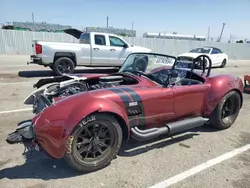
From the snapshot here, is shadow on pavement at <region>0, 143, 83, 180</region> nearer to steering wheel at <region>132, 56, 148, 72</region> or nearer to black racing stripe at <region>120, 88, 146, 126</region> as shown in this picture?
black racing stripe at <region>120, 88, 146, 126</region>

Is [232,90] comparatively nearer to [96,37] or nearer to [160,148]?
[160,148]

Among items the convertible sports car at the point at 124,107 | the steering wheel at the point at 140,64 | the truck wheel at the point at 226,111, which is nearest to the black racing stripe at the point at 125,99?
the convertible sports car at the point at 124,107

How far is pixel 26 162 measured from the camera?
335 centimetres

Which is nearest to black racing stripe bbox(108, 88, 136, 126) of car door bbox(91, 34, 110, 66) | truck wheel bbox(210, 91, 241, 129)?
truck wheel bbox(210, 91, 241, 129)

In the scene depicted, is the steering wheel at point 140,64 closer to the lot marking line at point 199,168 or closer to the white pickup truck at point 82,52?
the lot marking line at point 199,168

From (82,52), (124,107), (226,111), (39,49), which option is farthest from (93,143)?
(82,52)

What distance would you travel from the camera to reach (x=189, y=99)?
4098 mm

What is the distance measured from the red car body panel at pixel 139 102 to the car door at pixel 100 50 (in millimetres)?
7446

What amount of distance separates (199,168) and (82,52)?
8969 millimetres

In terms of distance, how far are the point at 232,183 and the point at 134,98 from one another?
1637mm

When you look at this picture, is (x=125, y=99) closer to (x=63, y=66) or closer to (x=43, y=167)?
(x=43, y=167)

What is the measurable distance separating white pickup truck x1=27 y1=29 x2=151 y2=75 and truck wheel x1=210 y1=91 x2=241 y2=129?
301 inches

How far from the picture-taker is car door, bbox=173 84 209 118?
3.94 m

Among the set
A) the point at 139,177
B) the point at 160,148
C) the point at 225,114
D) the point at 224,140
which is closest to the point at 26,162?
the point at 139,177
